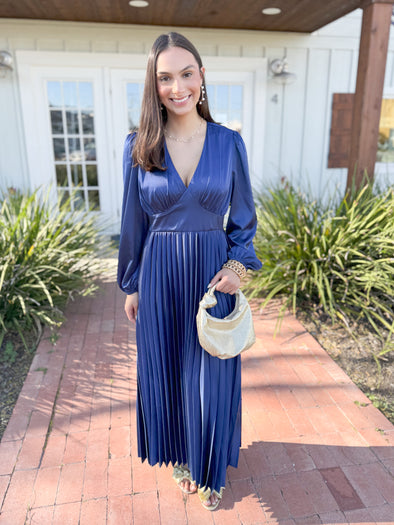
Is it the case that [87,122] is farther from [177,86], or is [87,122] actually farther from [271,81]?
[177,86]

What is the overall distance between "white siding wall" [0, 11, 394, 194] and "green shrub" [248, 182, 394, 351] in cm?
186

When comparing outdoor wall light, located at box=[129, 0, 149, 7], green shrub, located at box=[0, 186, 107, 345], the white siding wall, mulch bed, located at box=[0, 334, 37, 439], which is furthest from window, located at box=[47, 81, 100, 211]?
mulch bed, located at box=[0, 334, 37, 439]

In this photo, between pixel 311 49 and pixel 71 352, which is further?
pixel 311 49

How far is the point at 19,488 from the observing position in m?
1.85

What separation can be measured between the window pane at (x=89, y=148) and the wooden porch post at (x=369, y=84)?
11.6 feet

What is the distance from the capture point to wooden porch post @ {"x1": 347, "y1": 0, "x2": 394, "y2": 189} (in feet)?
12.8

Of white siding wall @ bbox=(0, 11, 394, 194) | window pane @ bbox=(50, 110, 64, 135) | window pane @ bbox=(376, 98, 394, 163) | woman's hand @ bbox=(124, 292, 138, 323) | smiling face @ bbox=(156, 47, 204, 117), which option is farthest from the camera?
window pane @ bbox=(376, 98, 394, 163)

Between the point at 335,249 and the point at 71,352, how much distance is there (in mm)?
A: 2288

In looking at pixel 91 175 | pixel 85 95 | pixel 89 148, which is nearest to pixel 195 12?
pixel 85 95

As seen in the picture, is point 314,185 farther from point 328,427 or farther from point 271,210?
point 328,427

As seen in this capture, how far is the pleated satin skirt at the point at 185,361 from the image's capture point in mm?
1561

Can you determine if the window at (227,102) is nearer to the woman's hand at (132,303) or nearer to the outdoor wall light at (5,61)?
the outdoor wall light at (5,61)

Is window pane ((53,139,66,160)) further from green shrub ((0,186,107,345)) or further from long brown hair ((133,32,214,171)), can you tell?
long brown hair ((133,32,214,171))

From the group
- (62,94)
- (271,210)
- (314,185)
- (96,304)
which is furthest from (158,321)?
(314,185)
